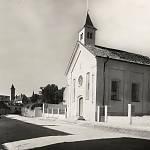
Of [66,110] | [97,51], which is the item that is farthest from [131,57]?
[66,110]

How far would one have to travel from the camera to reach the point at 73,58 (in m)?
37.5

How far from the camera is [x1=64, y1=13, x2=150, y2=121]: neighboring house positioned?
31.3 metres

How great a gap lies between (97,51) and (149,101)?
8812 mm

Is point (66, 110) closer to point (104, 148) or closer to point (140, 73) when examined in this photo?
point (140, 73)

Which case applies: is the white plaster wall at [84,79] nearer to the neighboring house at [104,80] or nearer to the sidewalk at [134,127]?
the neighboring house at [104,80]

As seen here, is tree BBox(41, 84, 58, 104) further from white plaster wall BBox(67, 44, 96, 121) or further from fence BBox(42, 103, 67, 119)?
white plaster wall BBox(67, 44, 96, 121)

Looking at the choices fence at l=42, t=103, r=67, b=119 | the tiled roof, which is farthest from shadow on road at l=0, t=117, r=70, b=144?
fence at l=42, t=103, r=67, b=119

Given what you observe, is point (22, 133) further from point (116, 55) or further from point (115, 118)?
point (116, 55)

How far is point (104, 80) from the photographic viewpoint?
103 feet

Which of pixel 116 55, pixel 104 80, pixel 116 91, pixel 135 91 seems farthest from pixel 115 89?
pixel 116 55

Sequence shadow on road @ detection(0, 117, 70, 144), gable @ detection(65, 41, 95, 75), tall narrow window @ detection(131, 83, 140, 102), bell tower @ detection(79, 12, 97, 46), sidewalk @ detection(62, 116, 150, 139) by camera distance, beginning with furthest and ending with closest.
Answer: bell tower @ detection(79, 12, 97, 46)
gable @ detection(65, 41, 95, 75)
tall narrow window @ detection(131, 83, 140, 102)
sidewalk @ detection(62, 116, 150, 139)
shadow on road @ detection(0, 117, 70, 144)

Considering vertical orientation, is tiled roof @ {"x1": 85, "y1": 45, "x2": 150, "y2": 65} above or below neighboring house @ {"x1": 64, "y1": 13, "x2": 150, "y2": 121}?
above

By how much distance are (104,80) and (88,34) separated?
7.73 m

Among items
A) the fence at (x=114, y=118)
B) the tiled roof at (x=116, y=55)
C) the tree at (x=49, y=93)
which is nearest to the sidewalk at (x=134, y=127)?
the fence at (x=114, y=118)
